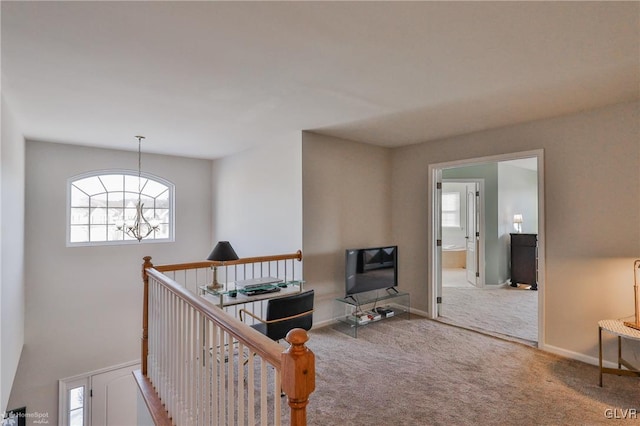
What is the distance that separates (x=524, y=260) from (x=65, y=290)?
787cm

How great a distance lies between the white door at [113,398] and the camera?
16.1 ft

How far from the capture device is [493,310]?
474cm

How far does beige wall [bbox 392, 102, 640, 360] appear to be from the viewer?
2.88 meters

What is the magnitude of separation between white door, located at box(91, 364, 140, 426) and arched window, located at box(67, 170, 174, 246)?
6.76ft

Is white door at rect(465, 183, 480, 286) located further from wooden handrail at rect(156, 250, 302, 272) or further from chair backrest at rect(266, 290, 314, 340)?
chair backrest at rect(266, 290, 314, 340)

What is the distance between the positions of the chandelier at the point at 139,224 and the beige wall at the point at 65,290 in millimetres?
230

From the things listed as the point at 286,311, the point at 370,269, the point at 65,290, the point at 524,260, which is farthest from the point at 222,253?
the point at 524,260

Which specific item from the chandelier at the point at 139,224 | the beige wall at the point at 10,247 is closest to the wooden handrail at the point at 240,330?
the beige wall at the point at 10,247

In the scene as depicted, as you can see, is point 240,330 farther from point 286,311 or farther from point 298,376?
point 286,311

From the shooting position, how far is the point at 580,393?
250 centimetres

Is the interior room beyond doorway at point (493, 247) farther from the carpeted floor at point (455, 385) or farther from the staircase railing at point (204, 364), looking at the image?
the staircase railing at point (204, 364)

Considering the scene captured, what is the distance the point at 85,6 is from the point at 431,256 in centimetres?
416

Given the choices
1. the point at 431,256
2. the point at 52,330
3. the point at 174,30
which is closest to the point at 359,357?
the point at 431,256

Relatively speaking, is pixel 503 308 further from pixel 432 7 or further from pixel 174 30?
pixel 174 30
